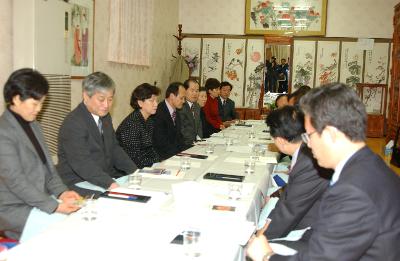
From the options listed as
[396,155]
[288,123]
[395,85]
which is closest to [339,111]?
[288,123]

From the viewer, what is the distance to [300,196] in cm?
234

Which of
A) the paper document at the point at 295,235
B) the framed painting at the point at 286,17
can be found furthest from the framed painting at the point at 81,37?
the framed painting at the point at 286,17

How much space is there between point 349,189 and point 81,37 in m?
4.33

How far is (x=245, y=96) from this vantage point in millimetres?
9633

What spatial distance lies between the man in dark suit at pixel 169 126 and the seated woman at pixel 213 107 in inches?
88.7

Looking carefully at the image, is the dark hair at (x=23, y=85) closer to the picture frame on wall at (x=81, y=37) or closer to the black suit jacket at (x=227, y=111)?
the picture frame on wall at (x=81, y=37)

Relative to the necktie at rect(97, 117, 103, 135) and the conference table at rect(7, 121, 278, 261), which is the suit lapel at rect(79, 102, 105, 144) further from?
the conference table at rect(7, 121, 278, 261)

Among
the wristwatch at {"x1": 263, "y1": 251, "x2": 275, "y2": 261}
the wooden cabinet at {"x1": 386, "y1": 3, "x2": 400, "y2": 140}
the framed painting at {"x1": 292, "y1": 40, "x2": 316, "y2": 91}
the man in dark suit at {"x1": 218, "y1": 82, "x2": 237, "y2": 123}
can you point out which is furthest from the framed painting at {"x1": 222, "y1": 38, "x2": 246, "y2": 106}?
the wristwatch at {"x1": 263, "y1": 251, "x2": 275, "y2": 261}

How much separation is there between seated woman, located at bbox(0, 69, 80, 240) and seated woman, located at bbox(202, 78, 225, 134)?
4791 mm

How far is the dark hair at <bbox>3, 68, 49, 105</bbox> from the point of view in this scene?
2412 mm

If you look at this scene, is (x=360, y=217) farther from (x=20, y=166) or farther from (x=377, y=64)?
(x=377, y=64)

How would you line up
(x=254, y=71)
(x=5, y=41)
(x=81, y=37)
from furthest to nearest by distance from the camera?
1. (x=254, y=71)
2. (x=81, y=37)
3. (x=5, y=41)

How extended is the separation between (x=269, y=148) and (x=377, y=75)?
19.6ft

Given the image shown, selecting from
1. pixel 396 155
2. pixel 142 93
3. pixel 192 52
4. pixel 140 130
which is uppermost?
pixel 192 52
